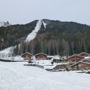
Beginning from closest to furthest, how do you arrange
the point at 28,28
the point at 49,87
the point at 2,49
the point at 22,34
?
the point at 49,87, the point at 2,49, the point at 22,34, the point at 28,28

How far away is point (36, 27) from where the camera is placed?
371ft

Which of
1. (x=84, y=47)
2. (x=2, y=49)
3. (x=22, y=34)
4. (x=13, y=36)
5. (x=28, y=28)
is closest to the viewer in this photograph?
(x=84, y=47)

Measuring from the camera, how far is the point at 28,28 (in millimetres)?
109438

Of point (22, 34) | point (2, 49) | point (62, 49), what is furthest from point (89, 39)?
point (22, 34)

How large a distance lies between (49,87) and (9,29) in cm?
9674

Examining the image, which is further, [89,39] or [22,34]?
[22,34]

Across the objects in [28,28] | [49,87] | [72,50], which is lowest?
[49,87]

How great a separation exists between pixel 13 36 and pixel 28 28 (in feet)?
60.5

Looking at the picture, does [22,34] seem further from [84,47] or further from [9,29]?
[84,47]

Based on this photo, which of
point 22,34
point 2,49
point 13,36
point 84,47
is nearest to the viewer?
point 84,47

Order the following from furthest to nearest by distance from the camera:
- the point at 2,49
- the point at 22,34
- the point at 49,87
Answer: the point at 22,34 < the point at 2,49 < the point at 49,87

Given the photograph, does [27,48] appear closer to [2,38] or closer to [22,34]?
[2,38]

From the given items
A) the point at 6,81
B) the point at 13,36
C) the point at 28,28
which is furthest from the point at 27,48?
the point at 6,81

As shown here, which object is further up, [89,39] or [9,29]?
[9,29]
